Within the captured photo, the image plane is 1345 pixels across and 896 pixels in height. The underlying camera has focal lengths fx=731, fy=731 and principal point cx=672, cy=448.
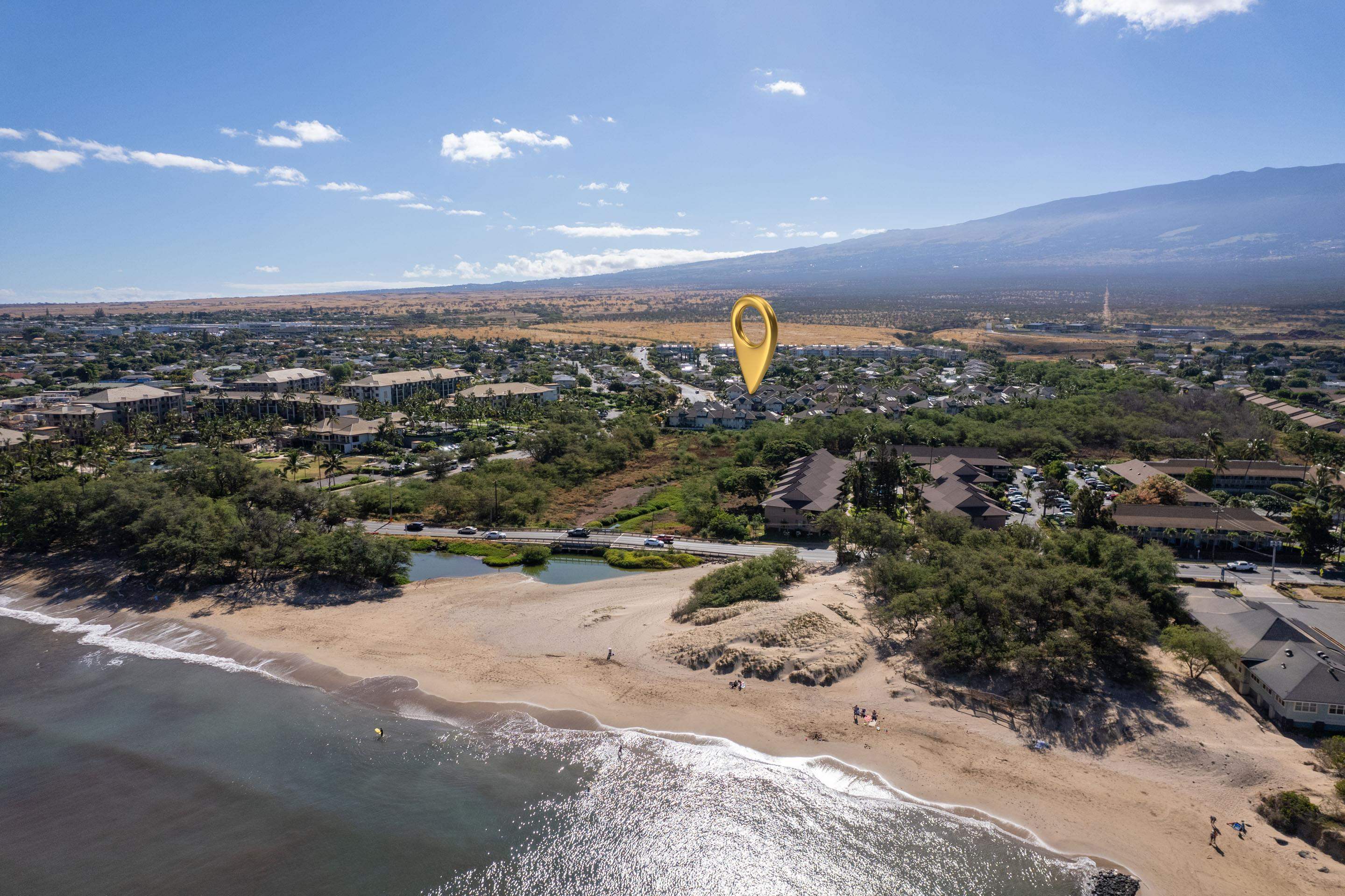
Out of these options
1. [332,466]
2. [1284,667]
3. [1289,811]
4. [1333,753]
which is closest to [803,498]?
[1284,667]

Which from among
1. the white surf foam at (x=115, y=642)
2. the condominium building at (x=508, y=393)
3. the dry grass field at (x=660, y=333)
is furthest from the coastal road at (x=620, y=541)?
the dry grass field at (x=660, y=333)

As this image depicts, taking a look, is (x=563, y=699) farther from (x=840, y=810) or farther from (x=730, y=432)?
(x=730, y=432)

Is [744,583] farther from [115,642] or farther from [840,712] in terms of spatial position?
[115,642]

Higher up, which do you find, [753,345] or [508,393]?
[753,345]

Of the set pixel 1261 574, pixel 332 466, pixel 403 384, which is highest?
pixel 403 384

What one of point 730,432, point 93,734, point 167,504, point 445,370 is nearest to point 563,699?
point 93,734
